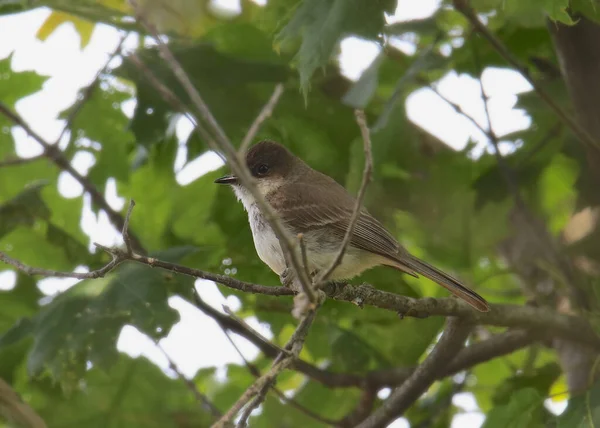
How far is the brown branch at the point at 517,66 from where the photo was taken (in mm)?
3918

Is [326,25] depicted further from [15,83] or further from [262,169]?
[15,83]

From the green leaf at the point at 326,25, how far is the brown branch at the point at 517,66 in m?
0.43

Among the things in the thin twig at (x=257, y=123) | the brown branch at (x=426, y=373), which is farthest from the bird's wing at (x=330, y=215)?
the thin twig at (x=257, y=123)

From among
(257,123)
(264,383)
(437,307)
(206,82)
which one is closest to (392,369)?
(437,307)

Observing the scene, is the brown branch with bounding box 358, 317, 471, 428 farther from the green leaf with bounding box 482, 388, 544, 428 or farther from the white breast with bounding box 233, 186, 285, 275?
the white breast with bounding box 233, 186, 285, 275

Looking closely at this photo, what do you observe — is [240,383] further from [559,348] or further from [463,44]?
[463,44]

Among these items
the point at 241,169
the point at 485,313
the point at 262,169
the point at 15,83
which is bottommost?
the point at 241,169

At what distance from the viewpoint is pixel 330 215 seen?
4695mm

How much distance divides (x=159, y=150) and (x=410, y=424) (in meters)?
2.46

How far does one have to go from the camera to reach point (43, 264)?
4.94 meters

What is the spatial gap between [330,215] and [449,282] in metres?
0.96

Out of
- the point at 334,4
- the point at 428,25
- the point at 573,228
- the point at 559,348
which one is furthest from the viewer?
the point at 573,228

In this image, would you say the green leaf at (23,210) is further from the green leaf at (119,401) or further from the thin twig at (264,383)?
the thin twig at (264,383)

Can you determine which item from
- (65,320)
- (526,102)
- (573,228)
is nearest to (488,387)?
(573,228)
